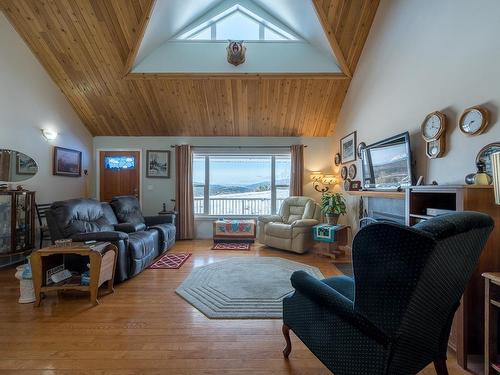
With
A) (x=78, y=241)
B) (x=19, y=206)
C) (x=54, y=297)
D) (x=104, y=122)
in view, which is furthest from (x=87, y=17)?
(x=54, y=297)

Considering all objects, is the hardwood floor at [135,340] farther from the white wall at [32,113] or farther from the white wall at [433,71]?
the white wall at [32,113]

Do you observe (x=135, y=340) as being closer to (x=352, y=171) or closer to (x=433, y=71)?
(x=433, y=71)

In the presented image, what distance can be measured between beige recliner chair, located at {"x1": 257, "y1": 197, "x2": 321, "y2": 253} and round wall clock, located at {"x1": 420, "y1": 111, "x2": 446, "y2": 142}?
95.2 inches

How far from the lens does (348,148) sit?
188 inches

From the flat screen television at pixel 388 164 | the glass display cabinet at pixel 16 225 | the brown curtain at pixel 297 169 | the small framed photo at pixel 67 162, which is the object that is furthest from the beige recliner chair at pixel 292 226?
the small framed photo at pixel 67 162

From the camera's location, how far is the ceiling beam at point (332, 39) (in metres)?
3.70

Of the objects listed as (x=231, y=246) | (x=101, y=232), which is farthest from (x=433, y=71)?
(x=231, y=246)

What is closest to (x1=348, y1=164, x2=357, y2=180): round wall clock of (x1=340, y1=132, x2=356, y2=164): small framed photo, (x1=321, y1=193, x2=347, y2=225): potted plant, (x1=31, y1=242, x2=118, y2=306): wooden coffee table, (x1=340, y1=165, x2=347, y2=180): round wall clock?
(x1=340, y1=132, x2=356, y2=164): small framed photo

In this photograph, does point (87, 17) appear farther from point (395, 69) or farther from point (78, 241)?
point (395, 69)

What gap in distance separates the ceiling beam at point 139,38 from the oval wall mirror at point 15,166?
2.08 metres

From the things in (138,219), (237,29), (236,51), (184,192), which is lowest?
(138,219)

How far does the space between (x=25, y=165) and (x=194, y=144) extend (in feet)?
9.88

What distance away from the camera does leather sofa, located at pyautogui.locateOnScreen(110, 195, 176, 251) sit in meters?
4.32

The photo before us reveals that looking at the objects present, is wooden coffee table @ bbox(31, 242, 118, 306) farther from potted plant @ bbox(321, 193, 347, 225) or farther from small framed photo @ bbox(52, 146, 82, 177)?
potted plant @ bbox(321, 193, 347, 225)
